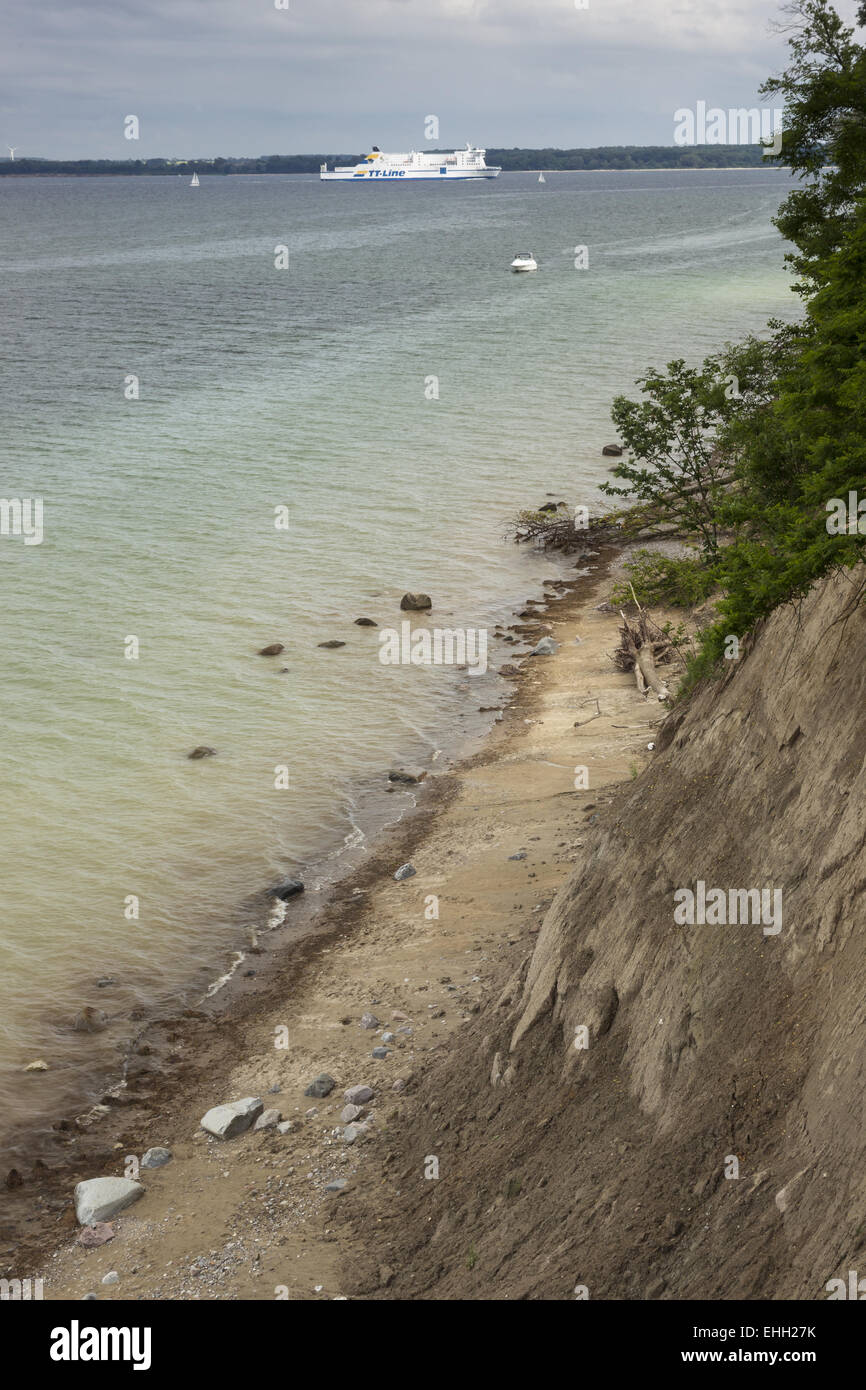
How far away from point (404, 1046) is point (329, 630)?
1871 centimetres

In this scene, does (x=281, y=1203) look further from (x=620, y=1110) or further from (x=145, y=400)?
(x=145, y=400)

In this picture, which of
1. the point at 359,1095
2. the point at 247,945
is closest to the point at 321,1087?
the point at 359,1095

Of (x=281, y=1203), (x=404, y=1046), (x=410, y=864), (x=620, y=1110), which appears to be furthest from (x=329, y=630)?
(x=620, y=1110)

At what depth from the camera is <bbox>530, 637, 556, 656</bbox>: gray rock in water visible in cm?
3069

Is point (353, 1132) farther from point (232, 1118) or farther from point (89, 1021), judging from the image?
point (89, 1021)

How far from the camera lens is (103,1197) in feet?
44.3

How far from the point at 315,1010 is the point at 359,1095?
2.62 meters

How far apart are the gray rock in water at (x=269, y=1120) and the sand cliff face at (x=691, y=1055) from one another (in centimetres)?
177

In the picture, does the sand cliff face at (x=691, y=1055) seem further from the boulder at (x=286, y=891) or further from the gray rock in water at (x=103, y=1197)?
the boulder at (x=286, y=891)

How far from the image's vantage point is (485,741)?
25891mm

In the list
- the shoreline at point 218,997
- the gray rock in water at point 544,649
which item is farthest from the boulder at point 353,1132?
the gray rock in water at point 544,649

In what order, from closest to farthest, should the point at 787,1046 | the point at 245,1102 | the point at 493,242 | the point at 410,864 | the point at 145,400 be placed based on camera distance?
the point at 787,1046
the point at 245,1102
the point at 410,864
the point at 145,400
the point at 493,242

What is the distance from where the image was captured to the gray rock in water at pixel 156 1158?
1416 cm

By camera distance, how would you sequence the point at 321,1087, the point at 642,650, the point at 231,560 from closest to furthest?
the point at 321,1087 → the point at 642,650 → the point at 231,560
